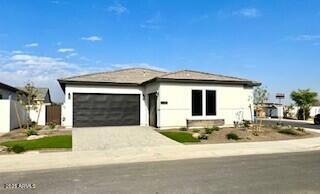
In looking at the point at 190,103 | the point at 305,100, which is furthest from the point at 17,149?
the point at 305,100

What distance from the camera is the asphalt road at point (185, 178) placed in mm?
7148

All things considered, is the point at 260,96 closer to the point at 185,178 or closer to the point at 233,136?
the point at 233,136

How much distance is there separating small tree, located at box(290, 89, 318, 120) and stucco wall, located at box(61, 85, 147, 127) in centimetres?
2343

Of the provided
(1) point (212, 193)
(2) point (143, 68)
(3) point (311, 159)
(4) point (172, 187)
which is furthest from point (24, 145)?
(2) point (143, 68)

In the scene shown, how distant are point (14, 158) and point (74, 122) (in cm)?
1204

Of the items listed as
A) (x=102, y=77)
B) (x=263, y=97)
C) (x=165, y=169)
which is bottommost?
(x=165, y=169)

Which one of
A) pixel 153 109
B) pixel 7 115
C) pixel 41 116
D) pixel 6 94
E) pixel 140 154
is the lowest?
pixel 140 154

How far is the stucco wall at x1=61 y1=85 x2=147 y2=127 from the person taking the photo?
→ 2358 cm

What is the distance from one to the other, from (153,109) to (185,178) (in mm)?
15926

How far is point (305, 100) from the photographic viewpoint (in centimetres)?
4050

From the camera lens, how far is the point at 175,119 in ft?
73.4

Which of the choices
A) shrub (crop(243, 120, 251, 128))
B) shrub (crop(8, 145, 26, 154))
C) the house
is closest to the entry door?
the house

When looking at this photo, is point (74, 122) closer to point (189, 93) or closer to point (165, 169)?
point (189, 93)

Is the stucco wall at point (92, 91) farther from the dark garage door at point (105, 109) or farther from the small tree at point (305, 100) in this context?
the small tree at point (305, 100)
